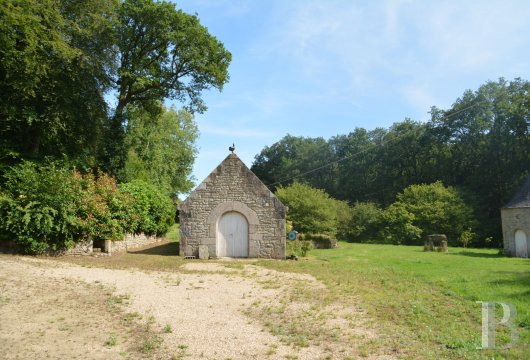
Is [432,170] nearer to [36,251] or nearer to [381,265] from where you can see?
[381,265]

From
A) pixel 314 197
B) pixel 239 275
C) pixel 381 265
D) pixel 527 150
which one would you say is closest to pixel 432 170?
pixel 527 150

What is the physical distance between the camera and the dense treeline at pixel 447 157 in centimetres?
3572

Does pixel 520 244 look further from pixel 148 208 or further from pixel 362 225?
pixel 148 208

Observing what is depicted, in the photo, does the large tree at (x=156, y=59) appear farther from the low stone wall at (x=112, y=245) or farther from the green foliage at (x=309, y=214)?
the green foliage at (x=309, y=214)

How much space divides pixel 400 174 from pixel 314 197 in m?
24.1

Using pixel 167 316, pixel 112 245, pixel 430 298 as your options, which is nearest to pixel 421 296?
pixel 430 298

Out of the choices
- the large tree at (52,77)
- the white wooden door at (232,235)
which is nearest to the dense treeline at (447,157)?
the white wooden door at (232,235)

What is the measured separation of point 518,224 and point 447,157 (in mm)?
21025

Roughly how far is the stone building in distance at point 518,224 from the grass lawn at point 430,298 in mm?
9927

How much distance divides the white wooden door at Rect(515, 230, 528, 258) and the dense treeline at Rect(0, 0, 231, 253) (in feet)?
58.0

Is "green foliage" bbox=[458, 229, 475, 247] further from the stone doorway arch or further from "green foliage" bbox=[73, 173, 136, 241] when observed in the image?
"green foliage" bbox=[73, 173, 136, 241]

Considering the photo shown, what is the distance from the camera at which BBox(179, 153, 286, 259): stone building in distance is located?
15.2m

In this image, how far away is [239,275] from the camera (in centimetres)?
1098

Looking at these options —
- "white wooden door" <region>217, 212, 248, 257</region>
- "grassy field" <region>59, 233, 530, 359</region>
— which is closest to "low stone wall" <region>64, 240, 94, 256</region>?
"grassy field" <region>59, 233, 530, 359</region>
